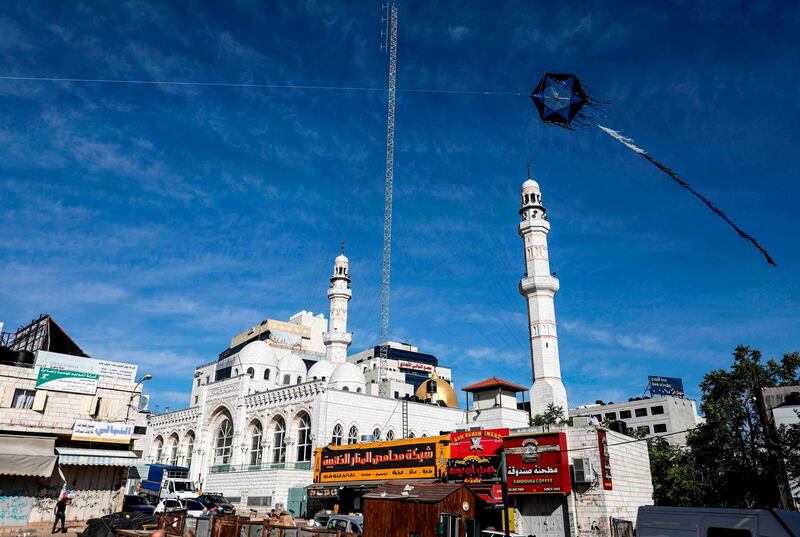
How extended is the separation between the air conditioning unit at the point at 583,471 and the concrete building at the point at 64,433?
19886 millimetres

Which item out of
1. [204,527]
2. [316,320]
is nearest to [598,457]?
[204,527]

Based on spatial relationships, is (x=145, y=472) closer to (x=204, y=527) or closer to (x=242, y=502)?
(x=242, y=502)

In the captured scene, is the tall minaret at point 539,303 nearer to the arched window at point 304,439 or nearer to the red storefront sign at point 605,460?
the arched window at point 304,439

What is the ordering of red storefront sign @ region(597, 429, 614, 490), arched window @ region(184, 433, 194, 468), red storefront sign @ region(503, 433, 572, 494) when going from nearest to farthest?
red storefront sign @ region(597, 429, 614, 490) < red storefront sign @ region(503, 433, 572, 494) < arched window @ region(184, 433, 194, 468)

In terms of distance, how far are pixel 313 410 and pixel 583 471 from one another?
931 inches

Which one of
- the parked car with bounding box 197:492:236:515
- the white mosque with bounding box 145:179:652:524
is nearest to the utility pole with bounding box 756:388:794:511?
the white mosque with bounding box 145:179:652:524

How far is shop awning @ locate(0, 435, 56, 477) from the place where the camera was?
22.0m

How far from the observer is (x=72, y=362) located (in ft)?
85.1

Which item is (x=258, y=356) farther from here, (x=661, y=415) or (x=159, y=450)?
(x=661, y=415)

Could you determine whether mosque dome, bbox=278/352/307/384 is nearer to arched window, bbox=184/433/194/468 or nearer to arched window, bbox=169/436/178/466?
arched window, bbox=184/433/194/468

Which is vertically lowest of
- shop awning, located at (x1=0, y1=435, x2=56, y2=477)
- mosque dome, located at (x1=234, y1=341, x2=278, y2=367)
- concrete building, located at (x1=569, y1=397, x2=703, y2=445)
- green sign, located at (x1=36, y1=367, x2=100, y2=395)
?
shop awning, located at (x1=0, y1=435, x2=56, y2=477)

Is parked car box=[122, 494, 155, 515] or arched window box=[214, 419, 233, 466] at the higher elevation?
arched window box=[214, 419, 233, 466]

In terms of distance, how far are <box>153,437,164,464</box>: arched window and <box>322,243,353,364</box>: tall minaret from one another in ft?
63.6

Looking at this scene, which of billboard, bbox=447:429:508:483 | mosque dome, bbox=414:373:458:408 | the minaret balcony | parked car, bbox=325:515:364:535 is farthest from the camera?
mosque dome, bbox=414:373:458:408
